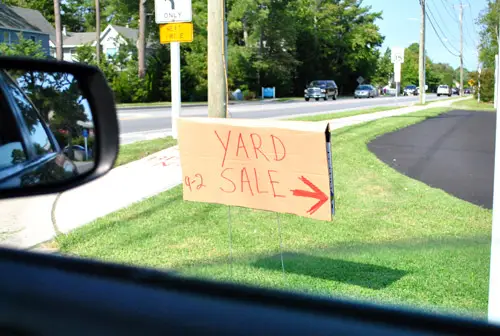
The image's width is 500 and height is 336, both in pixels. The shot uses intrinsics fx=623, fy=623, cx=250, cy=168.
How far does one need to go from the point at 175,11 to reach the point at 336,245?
7.83 m

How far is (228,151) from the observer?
14.8 feet

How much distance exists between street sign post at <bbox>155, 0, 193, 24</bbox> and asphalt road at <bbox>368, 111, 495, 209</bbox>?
4765 millimetres

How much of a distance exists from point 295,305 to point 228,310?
15 cm

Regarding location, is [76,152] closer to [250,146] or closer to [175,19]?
[250,146]

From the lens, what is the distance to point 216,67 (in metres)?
10.5

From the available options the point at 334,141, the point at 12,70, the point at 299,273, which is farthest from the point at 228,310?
the point at 334,141

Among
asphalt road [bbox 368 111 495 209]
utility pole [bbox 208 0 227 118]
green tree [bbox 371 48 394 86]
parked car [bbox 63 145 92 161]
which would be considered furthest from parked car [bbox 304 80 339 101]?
parked car [bbox 63 145 92 161]

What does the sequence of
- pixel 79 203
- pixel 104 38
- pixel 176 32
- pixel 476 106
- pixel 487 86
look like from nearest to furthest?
pixel 79 203 < pixel 176 32 < pixel 476 106 < pixel 487 86 < pixel 104 38

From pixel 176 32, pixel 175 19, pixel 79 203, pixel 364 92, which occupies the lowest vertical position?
pixel 79 203

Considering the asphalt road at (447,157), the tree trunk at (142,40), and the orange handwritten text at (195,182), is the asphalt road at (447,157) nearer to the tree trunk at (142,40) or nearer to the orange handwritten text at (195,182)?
the orange handwritten text at (195,182)

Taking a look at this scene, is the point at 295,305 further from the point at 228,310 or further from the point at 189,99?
the point at 189,99

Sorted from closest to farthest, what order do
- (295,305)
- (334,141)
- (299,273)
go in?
(295,305), (299,273), (334,141)

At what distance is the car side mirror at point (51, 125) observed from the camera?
2338 mm

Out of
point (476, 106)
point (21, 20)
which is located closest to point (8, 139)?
point (476, 106)
